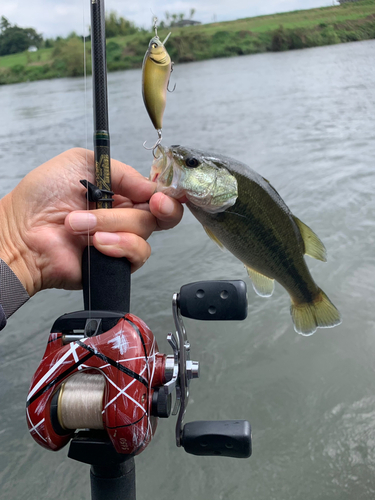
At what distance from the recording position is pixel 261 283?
1402mm

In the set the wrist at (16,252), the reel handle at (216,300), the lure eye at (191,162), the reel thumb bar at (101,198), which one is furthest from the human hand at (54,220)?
the reel handle at (216,300)

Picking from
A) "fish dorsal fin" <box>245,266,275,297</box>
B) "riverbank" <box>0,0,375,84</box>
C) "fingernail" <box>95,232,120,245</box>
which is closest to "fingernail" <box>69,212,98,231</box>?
"fingernail" <box>95,232,120,245</box>

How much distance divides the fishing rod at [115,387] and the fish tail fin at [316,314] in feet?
1.80

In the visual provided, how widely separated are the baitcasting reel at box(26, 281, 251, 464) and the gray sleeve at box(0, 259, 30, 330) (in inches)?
11.8

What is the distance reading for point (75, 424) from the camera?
961 mm

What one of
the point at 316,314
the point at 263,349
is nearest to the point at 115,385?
the point at 316,314

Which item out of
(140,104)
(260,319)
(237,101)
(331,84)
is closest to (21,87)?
(140,104)

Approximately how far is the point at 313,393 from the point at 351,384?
24cm

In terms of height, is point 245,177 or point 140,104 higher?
point 245,177

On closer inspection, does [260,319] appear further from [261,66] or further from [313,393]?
[261,66]

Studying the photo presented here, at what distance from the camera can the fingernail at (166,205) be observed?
1.21 metres

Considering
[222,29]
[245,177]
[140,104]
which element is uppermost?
[222,29]

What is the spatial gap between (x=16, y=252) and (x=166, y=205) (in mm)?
517

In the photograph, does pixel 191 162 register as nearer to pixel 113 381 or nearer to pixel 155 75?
pixel 155 75
